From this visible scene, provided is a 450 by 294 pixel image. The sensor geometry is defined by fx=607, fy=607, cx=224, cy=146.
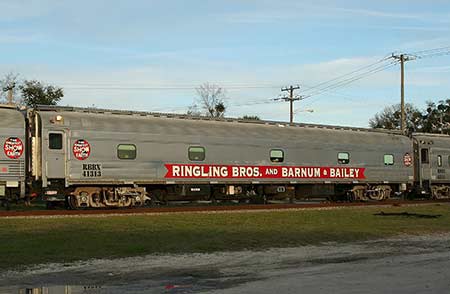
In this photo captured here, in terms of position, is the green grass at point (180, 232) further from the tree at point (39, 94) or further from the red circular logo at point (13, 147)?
the tree at point (39, 94)

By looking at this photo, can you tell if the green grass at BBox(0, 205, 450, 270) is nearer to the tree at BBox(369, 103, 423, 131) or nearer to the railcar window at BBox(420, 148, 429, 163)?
the railcar window at BBox(420, 148, 429, 163)

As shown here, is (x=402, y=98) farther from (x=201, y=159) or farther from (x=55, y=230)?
(x=55, y=230)

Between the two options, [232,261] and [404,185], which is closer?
[232,261]

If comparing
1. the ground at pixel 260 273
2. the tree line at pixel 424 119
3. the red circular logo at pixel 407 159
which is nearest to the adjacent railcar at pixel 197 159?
the red circular logo at pixel 407 159

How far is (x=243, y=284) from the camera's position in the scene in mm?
9312

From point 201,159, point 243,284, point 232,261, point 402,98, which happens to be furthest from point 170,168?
point 402,98

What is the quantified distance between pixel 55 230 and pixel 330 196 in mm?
19422

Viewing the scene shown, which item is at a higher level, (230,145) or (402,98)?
(402,98)

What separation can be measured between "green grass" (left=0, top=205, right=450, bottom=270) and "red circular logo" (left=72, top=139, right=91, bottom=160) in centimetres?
403

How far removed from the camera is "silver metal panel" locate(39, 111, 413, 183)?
23797 millimetres

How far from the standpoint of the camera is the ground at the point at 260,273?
901cm

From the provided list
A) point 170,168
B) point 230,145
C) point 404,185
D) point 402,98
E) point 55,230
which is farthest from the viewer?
point 402,98

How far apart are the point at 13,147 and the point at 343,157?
55.4 ft

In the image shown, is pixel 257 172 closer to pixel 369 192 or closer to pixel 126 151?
pixel 126 151
